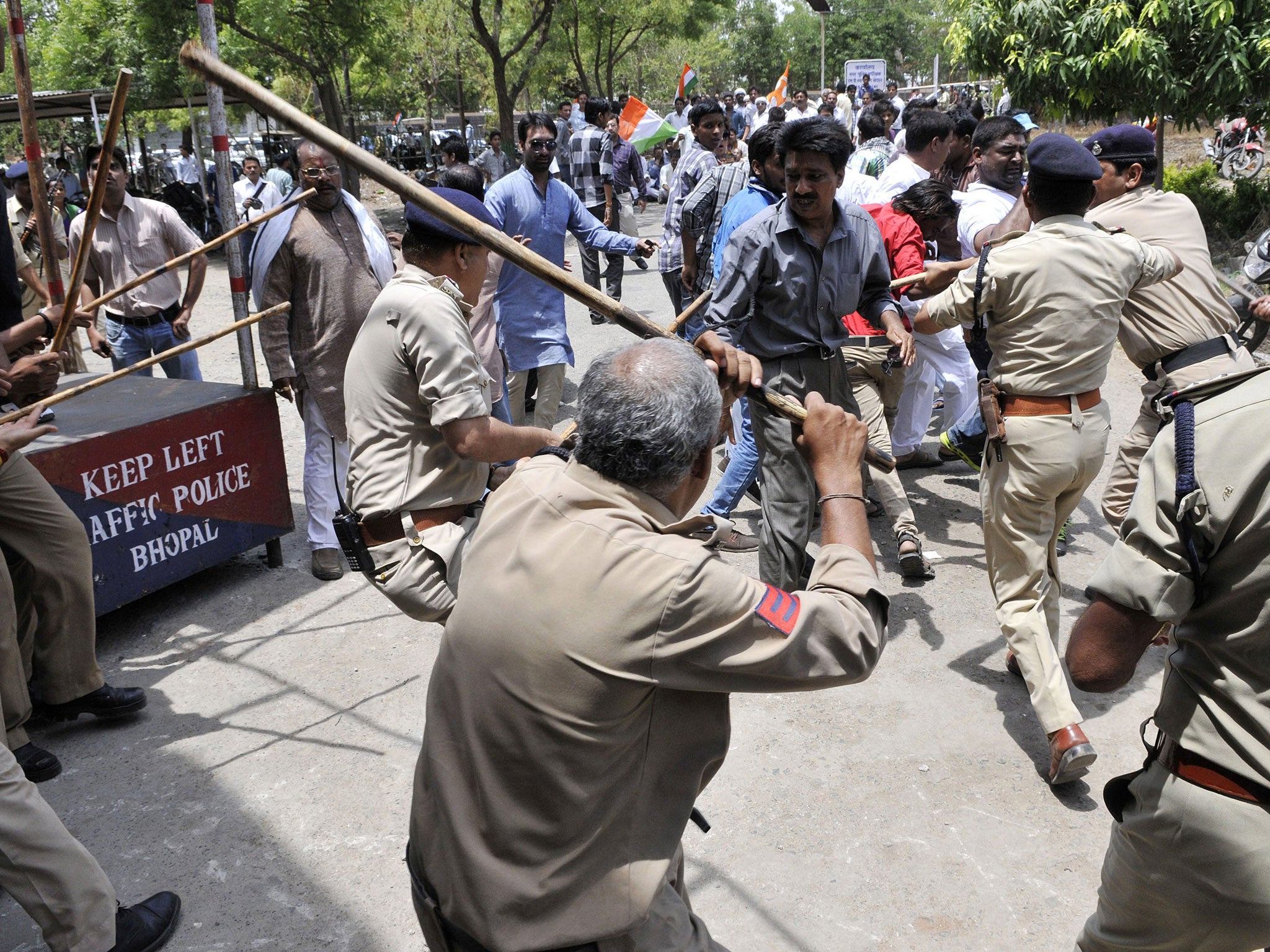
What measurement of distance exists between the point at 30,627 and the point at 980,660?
369 cm

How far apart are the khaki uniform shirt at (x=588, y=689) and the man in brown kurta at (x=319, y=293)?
11.2 ft

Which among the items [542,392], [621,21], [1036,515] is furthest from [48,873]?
[621,21]

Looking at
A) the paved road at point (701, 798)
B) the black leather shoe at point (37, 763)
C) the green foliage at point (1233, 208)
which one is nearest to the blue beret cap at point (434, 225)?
the paved road at point (701, 798)

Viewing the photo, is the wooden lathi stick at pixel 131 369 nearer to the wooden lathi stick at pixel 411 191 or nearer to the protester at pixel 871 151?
the wooden lathi stick at pixel 411 191

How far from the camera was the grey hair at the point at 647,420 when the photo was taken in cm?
172

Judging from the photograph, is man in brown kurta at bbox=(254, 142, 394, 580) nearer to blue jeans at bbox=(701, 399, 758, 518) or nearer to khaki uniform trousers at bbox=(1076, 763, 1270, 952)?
blue jeans at bbox=(701, 399, 758, 518)

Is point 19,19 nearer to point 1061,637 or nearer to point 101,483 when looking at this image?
point 101,483

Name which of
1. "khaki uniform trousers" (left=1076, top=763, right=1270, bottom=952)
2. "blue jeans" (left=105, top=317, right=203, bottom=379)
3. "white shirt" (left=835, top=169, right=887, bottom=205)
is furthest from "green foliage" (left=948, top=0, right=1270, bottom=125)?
"khaki uniform trousers" (left=1076, top=763, right=1270, bottom=952)

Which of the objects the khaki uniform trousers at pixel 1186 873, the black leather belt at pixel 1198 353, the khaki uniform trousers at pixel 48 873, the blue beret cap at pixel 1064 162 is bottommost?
the khaki uniform trousers at pixel 48 873

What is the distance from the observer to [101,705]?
3.93 m

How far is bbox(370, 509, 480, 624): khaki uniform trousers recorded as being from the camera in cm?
305

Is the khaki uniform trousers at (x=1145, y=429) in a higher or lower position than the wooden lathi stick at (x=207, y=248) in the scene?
lower

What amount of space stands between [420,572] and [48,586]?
166cm

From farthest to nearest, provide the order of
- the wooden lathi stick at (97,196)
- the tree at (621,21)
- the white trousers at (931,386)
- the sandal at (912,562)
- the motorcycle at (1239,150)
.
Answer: the tree at (621,21) → the motorcycle at (1239,150) → the white trousers at (931,386) → the sandal at (912,562) → the wooden lathi stick at (97,196)
